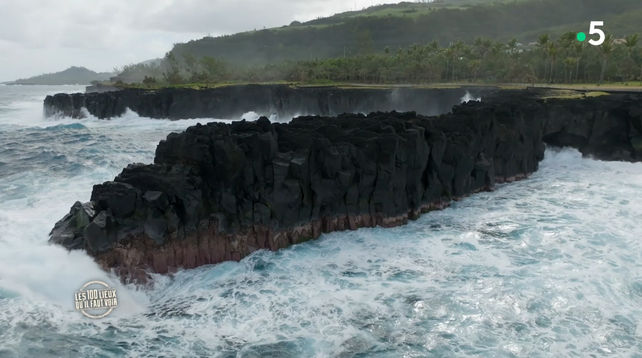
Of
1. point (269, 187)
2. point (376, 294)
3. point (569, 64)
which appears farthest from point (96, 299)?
point (569, 64)

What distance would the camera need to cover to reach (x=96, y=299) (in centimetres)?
1786

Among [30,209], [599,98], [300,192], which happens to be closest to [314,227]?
[300,192]

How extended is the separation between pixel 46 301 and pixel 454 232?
18376 millimetres

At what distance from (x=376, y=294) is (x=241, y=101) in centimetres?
6984

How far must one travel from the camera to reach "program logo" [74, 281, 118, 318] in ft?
57.2

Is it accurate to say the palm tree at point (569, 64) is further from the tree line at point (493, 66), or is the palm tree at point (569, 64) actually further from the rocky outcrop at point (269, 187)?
the rocky outcrop at point (269, 187)

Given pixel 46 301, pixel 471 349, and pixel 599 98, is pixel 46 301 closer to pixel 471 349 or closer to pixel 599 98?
pixel 471 349

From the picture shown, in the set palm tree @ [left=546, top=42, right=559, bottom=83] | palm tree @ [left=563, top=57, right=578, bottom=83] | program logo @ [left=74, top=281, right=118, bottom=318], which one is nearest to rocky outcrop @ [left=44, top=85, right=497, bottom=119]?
palm tree @ [left=546, top=42, right=559, bottom=83]

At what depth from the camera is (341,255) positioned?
22.5 meters

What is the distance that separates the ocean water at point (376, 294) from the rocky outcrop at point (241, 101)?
45014mm

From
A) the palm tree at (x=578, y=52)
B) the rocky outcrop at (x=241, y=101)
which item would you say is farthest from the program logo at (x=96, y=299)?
the palm tree at (x=578, y=52)

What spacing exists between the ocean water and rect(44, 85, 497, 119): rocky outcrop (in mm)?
45014

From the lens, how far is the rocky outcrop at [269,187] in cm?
1997

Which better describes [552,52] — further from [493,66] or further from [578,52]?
[493,66]
